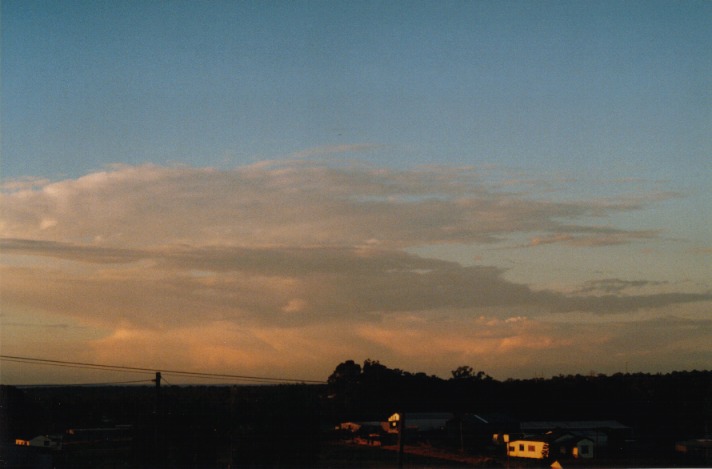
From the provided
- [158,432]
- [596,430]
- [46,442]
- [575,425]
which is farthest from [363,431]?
[46,442]

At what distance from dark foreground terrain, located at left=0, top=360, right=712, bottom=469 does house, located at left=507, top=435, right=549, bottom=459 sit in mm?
180

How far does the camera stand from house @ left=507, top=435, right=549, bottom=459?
11.3m

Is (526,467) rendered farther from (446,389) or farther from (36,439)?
(36,439)

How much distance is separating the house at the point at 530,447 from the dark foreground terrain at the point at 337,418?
0.18 meters

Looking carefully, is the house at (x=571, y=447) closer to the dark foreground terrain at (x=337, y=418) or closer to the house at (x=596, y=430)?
the house at (x=596, y=430)

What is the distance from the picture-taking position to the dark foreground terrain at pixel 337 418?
10328 mm

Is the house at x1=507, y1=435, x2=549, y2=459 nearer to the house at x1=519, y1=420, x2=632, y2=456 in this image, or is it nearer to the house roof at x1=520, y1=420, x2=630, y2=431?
the house at x1=519, y1=420, x2=632, y2=456

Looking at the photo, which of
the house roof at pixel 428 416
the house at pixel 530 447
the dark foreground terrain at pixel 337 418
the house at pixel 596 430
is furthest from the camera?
the house roof at pixel 428 416

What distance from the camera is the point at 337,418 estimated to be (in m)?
11.9

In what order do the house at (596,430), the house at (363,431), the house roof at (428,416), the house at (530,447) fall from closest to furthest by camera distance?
the house at (363,431) < the house at (530,447) < the house at (596,430) < the house roof at (428,416)

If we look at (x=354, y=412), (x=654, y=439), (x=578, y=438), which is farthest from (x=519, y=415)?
(x=354, y=412)

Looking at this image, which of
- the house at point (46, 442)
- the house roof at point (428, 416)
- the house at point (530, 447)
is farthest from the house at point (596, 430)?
the house at point (46, 442)

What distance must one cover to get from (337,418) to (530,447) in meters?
3.13

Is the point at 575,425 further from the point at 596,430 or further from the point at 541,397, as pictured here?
the point at 541,397
